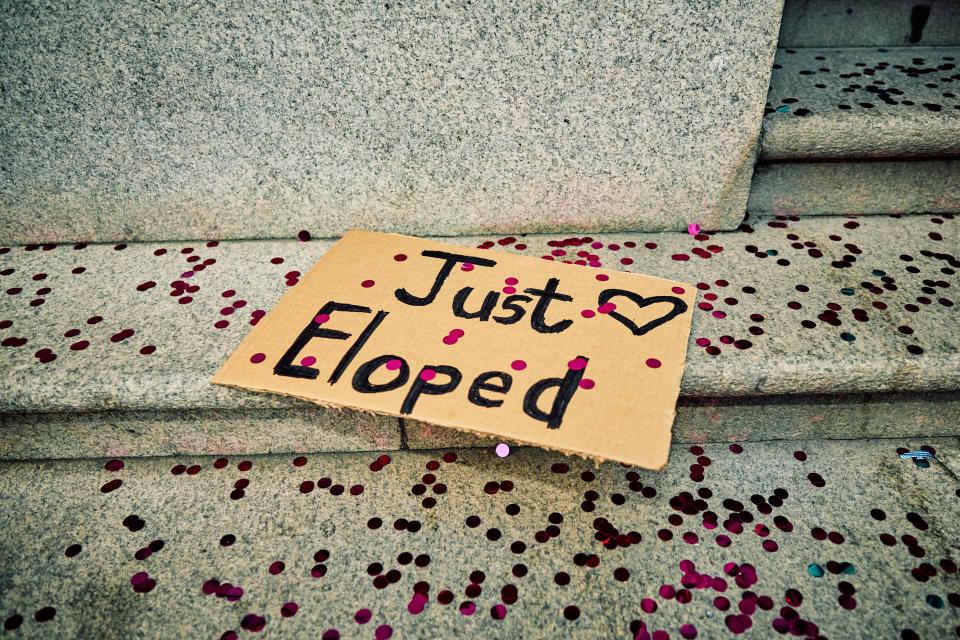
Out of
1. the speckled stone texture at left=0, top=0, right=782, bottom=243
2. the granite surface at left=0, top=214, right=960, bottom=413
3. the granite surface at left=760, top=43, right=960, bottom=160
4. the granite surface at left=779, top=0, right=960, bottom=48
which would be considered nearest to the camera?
the granite surface at left=0, top=214, right=960, bottom=413

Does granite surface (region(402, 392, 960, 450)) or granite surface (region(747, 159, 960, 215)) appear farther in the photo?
granite surface (region(747, 159, 960, 215))

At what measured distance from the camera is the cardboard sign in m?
0.96

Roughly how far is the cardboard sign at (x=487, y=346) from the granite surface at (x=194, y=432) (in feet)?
0.41

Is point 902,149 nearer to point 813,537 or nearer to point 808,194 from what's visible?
point 808,194

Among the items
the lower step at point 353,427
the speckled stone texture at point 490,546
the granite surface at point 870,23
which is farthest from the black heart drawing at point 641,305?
the granite surface at point 870,23

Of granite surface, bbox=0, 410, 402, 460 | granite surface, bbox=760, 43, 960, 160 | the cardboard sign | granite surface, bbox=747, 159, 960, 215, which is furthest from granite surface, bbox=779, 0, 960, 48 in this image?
granite surface, bbox=0, 410, 402, 460

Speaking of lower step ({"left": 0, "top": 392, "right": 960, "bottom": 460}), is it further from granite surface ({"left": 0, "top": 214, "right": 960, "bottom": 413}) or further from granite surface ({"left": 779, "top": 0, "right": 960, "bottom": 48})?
granite surface ({"left": 779, "top": 0, "right": 960, "bottom": 48})

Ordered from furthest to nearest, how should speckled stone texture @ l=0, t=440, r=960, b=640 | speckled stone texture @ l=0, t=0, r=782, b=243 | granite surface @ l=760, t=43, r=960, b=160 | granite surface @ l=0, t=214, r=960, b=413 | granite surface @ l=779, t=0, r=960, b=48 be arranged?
granite surface @ l=779, t=0, r=960, b=48 → granite surface @ l=760, t=43, r=960, b=160 → speckled stone texture @ l=0, t=0, r=782, b=243 → granite surface @ l=0, t=214, r=960, b=413 → speckled stone texture @ l=0, t=440, r=960, b=640

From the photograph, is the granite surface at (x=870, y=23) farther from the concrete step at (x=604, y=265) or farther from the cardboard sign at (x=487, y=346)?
the cardboard sign at (x=487, y=346)

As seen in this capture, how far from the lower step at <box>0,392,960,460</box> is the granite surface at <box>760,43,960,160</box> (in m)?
0.54

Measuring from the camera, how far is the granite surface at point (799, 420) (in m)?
1.15

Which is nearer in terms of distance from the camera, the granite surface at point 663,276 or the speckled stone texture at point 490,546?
the speckled stone texture at point 490,546

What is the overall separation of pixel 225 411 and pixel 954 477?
129 centimetres

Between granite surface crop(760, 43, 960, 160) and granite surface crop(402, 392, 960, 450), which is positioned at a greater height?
granite surface crop(760, 43, 960, 160)
